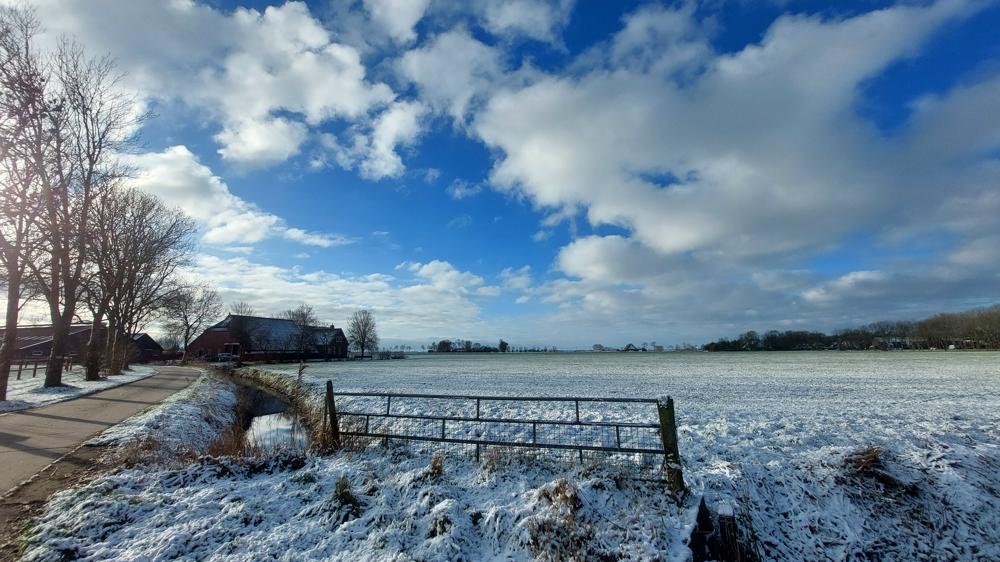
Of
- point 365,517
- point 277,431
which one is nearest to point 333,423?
point 365,517

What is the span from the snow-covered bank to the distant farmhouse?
79.4 m

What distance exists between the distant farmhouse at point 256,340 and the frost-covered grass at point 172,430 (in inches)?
2571

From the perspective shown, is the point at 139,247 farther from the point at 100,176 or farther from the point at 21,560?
the point at 21,560

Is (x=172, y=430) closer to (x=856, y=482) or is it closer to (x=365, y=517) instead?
(x=365, y=517)

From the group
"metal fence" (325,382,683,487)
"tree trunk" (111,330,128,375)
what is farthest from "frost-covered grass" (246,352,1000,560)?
"tree trunk" (111,330,128,375)

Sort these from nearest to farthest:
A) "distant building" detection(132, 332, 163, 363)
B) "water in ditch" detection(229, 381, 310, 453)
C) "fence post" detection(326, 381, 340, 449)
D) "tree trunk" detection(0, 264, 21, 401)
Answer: "fence post" detection(326, 381, 340, 449), "water in ditch" detection(229, 381, 310, 453), "tree trunk" detection(0, 264, 21, 401), "distant building" detection(132, 332, 163, 363)

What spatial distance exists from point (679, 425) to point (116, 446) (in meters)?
14.4

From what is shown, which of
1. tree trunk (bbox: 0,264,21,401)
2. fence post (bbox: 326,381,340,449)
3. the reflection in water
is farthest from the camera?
tree trunk (bbox: 0,264,21,401)

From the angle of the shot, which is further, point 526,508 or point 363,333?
point 363,333

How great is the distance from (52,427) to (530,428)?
13.7 metres

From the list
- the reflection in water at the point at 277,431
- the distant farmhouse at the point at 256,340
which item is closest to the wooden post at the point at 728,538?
the reflection in water at the point at 277,431

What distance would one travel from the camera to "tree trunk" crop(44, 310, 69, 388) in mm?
21281

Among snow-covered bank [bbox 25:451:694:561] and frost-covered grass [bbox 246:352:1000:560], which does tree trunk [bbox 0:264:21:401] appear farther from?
frost-covered grass [bbox 246:352:1000:560]

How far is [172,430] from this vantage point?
43.7 feet
